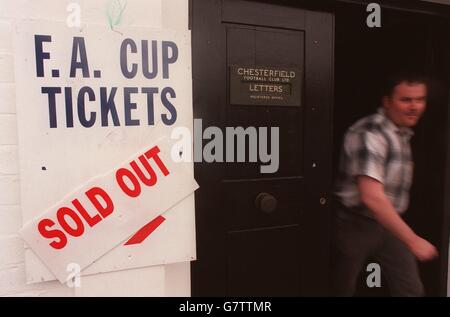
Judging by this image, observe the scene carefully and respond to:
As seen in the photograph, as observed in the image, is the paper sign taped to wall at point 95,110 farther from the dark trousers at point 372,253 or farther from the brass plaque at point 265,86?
the dark trousers at point 372,253

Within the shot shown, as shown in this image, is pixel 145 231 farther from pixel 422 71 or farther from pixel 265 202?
pixel 422 71

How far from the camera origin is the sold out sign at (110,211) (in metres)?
1.50

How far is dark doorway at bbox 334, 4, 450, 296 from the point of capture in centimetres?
227

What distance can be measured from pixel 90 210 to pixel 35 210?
8.8 inches

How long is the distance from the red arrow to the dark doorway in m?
1.60

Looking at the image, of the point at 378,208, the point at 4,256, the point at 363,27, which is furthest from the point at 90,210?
the point at 363,27

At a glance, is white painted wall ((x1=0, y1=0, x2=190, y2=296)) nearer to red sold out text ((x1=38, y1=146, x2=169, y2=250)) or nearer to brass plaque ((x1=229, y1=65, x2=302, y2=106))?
red sold out text ((x1=38, y1=146, x2=169, y2=250))

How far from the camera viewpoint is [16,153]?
145cm

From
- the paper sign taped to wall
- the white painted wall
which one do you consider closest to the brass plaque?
the paper sign taped to wall

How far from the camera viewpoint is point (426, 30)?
7.75 ft

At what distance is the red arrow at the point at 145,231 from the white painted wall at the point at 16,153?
0.15m

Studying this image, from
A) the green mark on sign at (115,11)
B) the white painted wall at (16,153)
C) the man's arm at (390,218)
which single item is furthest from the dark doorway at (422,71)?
the green mark on sign at (115,11)

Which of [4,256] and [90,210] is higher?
[90,210]
